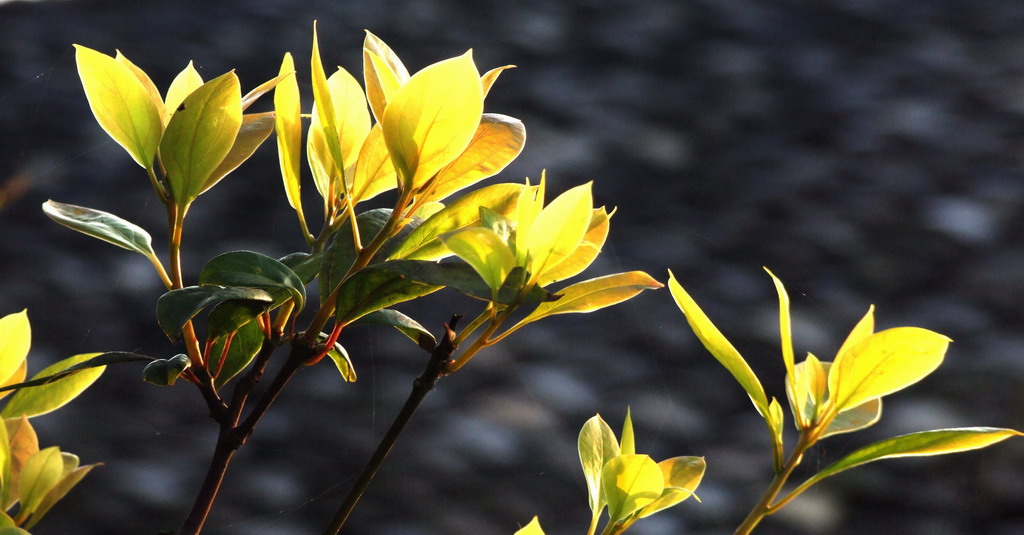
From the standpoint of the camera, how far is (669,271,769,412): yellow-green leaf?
228mm

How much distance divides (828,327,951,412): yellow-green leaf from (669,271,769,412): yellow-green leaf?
20 millimetres

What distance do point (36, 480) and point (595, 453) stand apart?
0.59ft

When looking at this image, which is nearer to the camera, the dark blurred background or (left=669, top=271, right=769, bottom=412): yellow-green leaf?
(left=669, top=271, right=769, bottom=412): yellow-green leaf

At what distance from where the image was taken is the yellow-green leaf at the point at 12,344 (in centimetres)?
30

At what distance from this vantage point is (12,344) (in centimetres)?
30

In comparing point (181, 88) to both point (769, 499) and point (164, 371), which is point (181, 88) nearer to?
point (164, 371)

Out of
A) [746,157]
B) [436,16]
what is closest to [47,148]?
[436,16]

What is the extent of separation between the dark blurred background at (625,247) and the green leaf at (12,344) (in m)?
0.59

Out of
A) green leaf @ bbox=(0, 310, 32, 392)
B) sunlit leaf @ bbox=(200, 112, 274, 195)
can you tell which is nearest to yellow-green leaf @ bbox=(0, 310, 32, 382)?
green leaf @ bbox=(0, 310, 32, 392)

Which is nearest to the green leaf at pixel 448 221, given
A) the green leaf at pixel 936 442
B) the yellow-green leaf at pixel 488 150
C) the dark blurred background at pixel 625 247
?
the yellow-green leaf at pixel 488 150

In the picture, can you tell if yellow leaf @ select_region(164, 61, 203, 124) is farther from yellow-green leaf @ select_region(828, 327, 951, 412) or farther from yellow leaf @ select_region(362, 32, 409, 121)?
yellow-green leaf @ select_region(828, 327, 951, 412)

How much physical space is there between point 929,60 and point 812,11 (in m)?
0.24

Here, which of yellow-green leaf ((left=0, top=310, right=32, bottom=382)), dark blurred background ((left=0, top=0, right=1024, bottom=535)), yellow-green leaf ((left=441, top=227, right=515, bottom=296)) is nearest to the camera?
yellow-green leaf ((left=441, top=227, right=515, bottom=296))

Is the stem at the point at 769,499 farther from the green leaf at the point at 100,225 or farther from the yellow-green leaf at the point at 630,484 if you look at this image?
the green leaf at the point at 100,225
